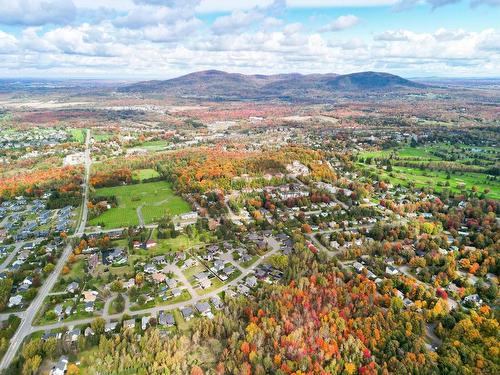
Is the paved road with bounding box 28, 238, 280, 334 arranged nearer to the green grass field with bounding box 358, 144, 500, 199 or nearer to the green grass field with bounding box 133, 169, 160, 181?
the green grass field with bounding box 133, 169, 160, 181

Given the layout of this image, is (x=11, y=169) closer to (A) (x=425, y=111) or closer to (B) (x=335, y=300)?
(B) (x=335, y=300)

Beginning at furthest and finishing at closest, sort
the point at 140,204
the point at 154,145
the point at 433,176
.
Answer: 1. the point at 154,145
2. the point at 433,176
3. the point at 140,204

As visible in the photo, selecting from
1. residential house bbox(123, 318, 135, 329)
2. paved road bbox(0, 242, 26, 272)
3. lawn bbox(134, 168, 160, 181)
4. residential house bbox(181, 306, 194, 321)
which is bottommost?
lawn bbox(134, 168, 160, 181)

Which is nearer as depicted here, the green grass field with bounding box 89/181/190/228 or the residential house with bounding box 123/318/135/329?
the residential house with bounding box 123/318/135/329

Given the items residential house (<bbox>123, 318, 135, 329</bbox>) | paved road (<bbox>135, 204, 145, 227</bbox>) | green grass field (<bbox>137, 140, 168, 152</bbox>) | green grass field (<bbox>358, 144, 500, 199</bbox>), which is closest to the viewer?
residential house (<bbox>123, 318, 135, 329</bbox>)

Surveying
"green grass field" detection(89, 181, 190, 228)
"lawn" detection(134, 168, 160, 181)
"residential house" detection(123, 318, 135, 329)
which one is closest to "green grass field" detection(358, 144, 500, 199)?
"green grass field" detection(89, 181, 190, 228)

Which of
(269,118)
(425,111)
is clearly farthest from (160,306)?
(425,111)

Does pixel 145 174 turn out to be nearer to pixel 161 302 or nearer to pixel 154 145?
pixel 154 145

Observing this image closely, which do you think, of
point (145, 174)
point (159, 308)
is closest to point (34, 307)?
point (159, 308)
